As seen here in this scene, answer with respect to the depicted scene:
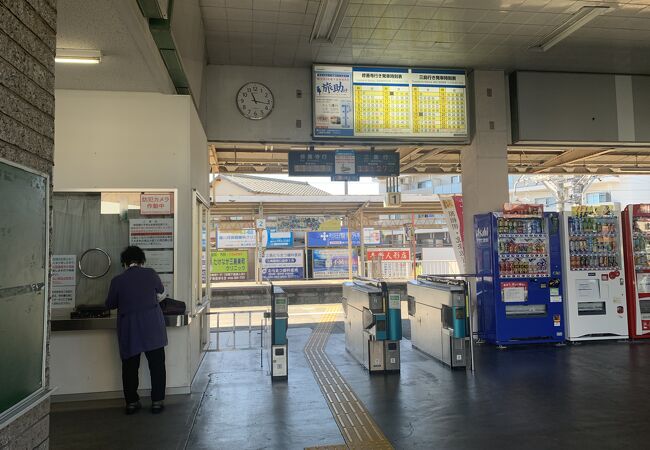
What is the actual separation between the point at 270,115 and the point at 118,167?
2770 mm

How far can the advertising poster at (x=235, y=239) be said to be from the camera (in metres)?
16.0

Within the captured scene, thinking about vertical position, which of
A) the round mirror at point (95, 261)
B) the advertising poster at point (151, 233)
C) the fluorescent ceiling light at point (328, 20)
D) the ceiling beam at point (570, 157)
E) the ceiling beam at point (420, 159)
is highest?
the fluorescent ceiling light at point (328, 20)

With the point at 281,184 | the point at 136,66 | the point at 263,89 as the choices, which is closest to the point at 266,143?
the point at 263,89

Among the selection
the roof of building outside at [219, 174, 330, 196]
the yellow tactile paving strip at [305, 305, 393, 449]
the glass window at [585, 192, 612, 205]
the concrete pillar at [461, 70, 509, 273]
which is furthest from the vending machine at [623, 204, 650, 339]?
the glass window at [585, 192, 612, 205]

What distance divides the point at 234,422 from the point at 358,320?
256 cm

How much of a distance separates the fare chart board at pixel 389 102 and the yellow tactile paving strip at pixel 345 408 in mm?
3400

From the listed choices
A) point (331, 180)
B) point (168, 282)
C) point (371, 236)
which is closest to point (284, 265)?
point (371, 236)

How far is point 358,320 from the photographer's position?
6.14m

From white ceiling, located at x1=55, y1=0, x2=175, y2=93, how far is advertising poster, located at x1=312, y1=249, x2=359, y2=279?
12102mm

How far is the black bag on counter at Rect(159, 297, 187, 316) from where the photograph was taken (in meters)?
4.63

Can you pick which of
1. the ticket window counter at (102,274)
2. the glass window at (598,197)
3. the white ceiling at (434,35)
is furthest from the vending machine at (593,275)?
the glass window at (598,197)

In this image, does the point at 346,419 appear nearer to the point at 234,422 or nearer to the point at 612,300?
the point at 234,422

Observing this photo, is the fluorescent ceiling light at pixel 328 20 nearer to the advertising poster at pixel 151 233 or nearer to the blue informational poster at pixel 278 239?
the advertising poster at pixel 151 233

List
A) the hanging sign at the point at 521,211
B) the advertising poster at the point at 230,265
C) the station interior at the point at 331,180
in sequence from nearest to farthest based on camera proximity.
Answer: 1. the station interior at the point at 331,180
2. the hanging sign at the point at 521,211
3. the advertising poster at the point at 230,265
